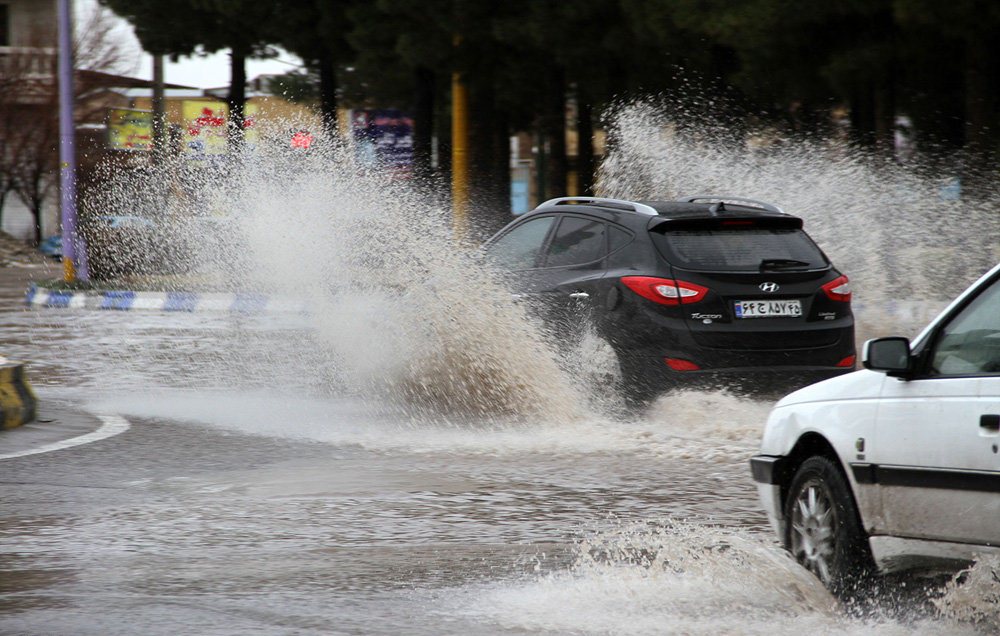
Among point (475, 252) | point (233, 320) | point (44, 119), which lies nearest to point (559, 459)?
point (475, 252)

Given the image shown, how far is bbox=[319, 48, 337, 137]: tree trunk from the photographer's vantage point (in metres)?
37.4

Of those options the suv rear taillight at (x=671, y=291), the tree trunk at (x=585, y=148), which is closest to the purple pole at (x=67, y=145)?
the tree trunk at (x=585, y=148)

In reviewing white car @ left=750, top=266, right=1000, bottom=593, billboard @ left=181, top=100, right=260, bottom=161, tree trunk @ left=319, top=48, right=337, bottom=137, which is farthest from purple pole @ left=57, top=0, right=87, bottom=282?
white car @ left=750, top=266, right=1000, bottom=593

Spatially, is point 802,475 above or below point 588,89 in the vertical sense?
below

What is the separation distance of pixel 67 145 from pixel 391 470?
21.4 meters

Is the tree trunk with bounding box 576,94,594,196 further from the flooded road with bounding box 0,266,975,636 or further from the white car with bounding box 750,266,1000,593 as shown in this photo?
the white car with bounding box 750,266,1000,593

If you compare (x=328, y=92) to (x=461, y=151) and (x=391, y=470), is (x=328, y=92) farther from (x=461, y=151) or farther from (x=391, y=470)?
(x=391, y=470)

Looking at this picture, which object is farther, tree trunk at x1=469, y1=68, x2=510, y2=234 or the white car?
tree trunk at x1=469, y1=68, x2=510, y2=234

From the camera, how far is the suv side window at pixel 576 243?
11.2 metres

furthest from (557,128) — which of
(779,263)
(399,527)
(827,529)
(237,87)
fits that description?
(827,529)

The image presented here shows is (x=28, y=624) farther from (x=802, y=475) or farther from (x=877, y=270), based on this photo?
(x=877, y=270)

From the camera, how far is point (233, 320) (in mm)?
23625

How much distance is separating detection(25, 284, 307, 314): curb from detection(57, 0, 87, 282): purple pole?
6.20 ft

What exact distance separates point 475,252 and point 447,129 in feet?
130
